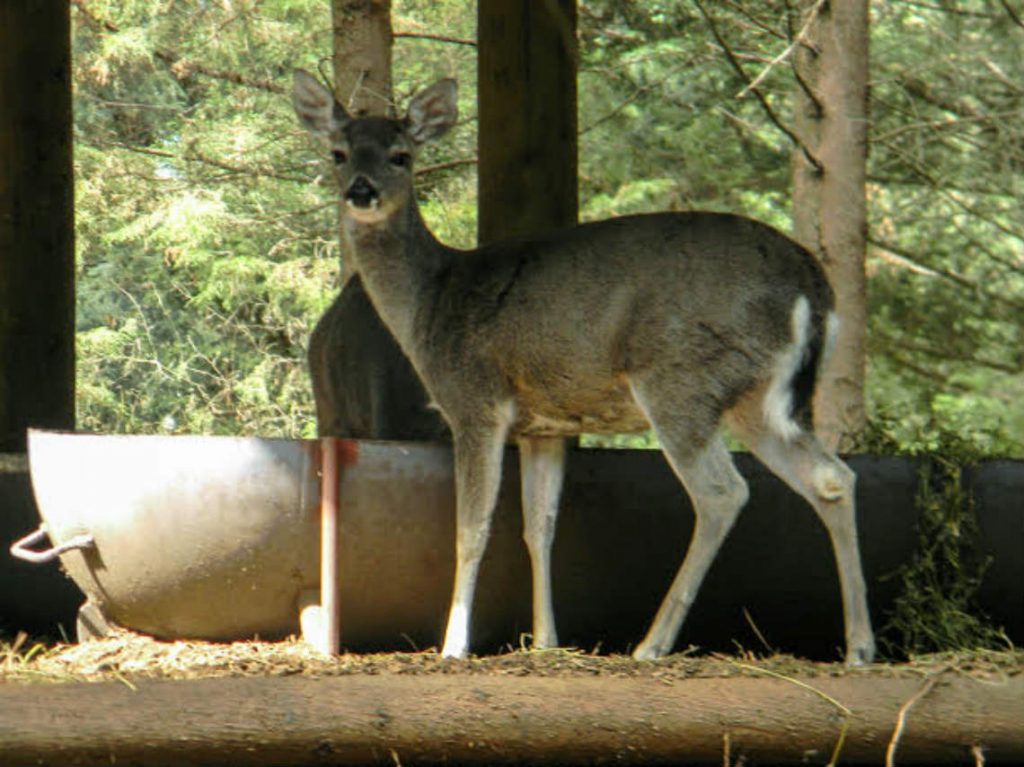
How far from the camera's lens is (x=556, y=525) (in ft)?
20.2

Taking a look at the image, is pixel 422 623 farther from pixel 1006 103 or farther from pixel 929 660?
pixel 1006 103

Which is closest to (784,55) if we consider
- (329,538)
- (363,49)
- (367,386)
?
(367,386)

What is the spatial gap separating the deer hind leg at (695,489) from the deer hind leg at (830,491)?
190 mm

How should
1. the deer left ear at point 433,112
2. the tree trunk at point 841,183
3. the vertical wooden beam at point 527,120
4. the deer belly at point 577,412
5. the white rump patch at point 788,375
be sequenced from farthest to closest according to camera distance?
the tree trunk at point 841,183
the vertical wooden beam at point 527,120
the deer left ear at point 433,112
the deer belly at point 577,412
the white rump patch at point 788,375

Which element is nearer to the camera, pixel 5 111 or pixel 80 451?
pixel 80 451

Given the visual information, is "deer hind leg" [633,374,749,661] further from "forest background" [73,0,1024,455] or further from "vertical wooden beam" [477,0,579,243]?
"forest background" [73,0,1024,455]

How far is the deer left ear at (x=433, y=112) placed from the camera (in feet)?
22.4

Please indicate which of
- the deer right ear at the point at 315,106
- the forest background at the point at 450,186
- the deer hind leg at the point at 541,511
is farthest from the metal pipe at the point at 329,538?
the forest background at the point at 450,186

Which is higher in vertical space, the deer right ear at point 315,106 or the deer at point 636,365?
the deer right ear at point 315,106

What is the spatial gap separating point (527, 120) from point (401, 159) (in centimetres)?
123

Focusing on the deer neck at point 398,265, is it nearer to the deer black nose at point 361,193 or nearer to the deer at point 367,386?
the deer black nose at point 361,193

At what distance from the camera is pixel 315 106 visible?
680 centimetres

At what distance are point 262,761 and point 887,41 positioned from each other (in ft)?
37.5

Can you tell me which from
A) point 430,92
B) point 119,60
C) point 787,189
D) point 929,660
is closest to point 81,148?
point 119,60
